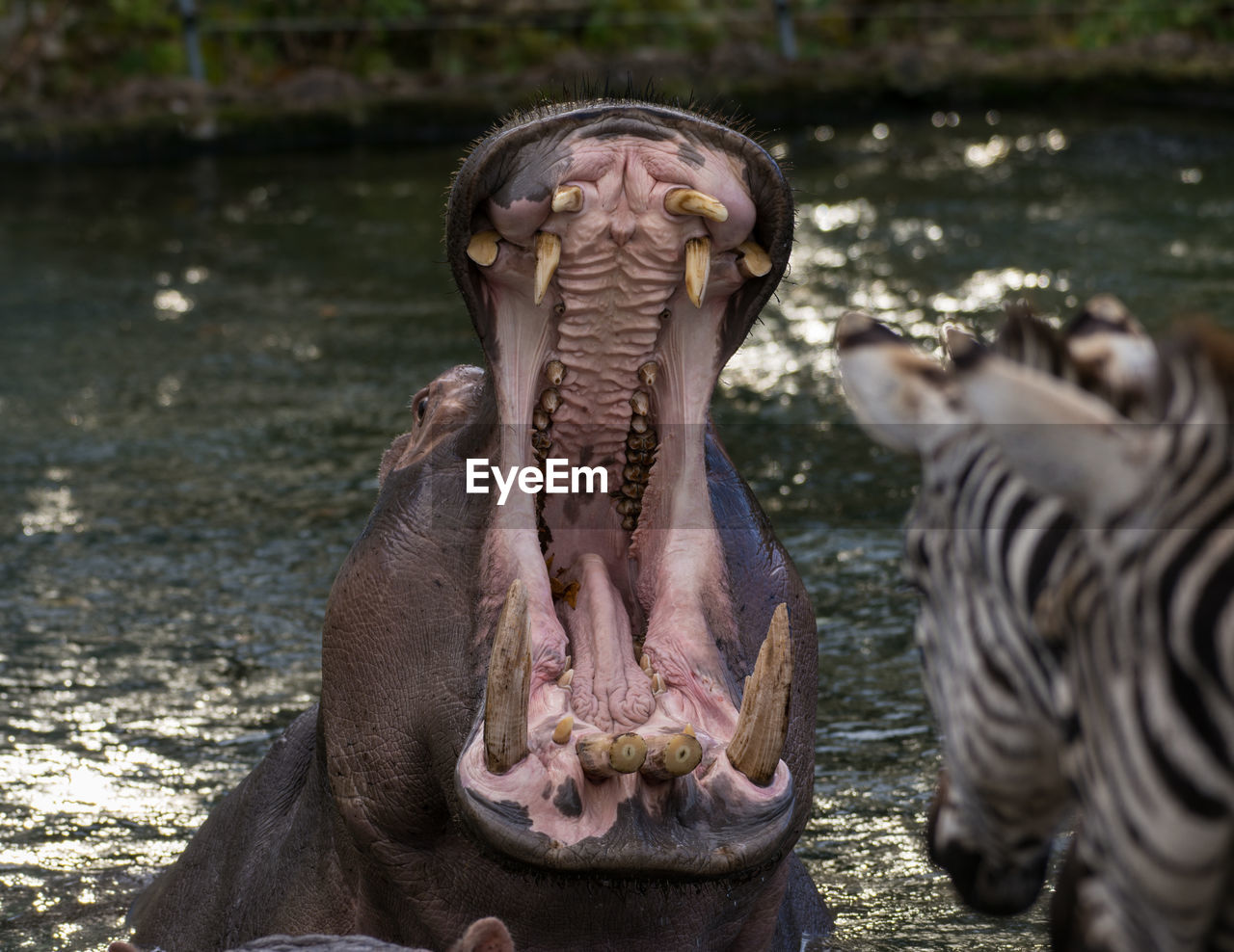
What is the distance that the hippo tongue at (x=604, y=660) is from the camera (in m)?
2.61

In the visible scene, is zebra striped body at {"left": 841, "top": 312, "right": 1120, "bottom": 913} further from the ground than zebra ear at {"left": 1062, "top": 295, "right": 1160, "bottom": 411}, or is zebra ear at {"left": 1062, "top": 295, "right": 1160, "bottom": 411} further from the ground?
zebra ear at {"left": 1062, "top": 295, "right": 1160, "bottom": 411}

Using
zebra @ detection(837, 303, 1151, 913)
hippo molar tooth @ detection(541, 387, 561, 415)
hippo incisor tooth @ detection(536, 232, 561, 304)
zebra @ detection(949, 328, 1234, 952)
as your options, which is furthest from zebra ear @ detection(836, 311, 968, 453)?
hippo molar tooth @ detection(541, 387, 561, 415)

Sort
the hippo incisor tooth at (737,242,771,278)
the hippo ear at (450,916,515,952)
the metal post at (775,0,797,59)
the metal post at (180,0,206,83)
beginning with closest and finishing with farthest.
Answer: the hippo ear at (450,916,515,952)
the hippo incisor tooth at (737,242,771,278)
the metal post at (180,0,206,83)
the metal post at (775,0,797,59)

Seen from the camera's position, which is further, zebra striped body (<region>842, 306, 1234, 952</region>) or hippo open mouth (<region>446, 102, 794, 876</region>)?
hippo open mouth (<region>446, 102, 794, 876</region>)

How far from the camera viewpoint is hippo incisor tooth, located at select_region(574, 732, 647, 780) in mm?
2355

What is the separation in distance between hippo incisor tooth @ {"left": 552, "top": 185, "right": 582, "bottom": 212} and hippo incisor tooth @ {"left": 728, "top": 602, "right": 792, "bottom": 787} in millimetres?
652

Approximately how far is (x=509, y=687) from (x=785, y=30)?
1139cm

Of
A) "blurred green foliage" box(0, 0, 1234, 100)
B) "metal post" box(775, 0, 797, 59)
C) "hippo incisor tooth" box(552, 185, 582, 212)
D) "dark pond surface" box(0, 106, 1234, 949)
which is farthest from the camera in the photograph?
"blurred green foliage" box(0, 0, 1234, 100)

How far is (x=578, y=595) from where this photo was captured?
2820 millimetres

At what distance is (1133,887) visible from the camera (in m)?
1.27

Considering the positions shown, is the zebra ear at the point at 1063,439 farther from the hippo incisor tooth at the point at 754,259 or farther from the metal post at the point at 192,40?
the metal post at the point at 192,40

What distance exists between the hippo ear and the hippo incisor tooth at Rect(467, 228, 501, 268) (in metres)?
1.00

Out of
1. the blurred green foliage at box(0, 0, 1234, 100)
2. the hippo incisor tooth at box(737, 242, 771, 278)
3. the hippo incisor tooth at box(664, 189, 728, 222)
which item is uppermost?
the hippo incisor tooth at box(664, 189, 728, 222)

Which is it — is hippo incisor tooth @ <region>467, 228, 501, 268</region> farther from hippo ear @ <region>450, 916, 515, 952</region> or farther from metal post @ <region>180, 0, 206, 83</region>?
metal post @ <region>180, 0, 206, 83</region>
